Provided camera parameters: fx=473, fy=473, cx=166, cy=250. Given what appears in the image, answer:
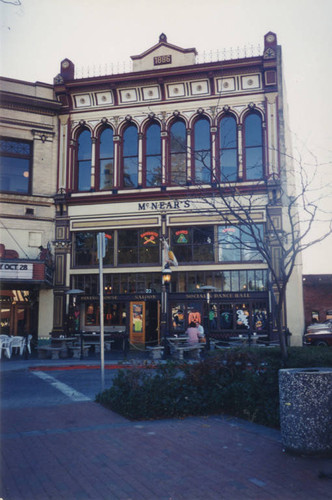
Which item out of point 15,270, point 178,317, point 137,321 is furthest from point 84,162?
point 178,317

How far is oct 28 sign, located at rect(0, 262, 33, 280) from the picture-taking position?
2156 cm

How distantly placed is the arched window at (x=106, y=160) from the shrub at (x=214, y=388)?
17707 mm

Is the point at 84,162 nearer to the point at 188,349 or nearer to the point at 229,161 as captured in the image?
the point at 229,161

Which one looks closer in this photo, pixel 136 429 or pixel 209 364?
pixel 136 429

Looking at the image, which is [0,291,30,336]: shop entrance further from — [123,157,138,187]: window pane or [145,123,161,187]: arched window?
[145,123,161,187]: arched window

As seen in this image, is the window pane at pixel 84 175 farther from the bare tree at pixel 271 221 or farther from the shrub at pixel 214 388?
the shrub at pixel 214 388

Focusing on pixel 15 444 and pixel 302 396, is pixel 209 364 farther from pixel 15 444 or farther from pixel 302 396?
pixel 15 444

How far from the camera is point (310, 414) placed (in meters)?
5.50

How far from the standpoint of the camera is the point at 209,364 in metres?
8.30

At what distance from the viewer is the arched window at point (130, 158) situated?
81.8 ft

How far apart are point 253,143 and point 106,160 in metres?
7.78

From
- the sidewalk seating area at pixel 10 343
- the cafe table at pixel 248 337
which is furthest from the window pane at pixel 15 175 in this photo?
the cafe table at pixel 248 337

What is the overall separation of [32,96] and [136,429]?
859 inches

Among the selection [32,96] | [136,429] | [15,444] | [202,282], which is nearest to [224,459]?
[136,429]
